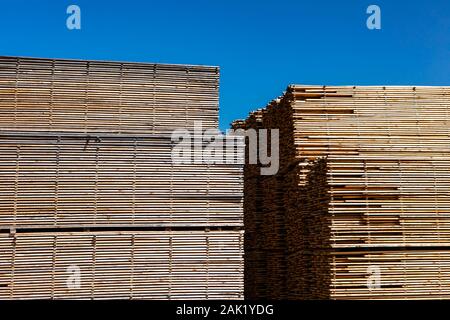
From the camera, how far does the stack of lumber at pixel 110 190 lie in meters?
8.98

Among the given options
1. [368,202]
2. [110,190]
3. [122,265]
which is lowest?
[122,265]

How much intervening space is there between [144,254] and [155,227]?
0.45 m

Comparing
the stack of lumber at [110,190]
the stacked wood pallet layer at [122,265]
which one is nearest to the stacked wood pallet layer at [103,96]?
the stack of lumber at [110,190]

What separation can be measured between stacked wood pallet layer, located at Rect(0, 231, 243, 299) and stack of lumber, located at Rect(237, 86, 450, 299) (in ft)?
4.67

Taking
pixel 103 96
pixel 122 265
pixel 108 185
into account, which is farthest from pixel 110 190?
pixel 103 96

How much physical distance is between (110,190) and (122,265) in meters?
1.14

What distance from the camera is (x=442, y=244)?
9258mm

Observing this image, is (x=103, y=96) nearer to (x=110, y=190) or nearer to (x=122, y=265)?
(x=110, y=190)

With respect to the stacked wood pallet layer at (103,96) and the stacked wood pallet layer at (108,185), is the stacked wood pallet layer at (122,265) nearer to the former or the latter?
the stacked wood pallet layer at (108,185)

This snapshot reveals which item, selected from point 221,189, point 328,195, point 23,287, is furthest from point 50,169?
point 328,195

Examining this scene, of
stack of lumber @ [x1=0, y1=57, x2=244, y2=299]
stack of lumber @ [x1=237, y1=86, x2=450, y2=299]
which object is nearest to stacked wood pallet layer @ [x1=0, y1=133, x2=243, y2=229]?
stack of lumber @ [x1=0, y1=57, x2=244, y2=299]

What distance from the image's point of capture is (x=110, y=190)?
30.2 feet
